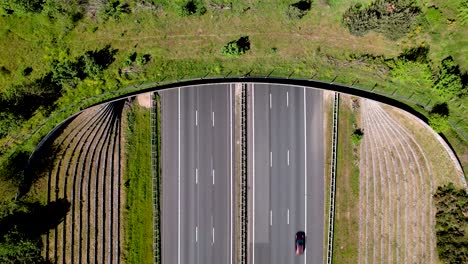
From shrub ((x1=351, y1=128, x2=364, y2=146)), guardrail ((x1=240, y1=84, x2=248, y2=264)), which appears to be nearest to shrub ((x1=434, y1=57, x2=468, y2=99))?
shrub ((x1=351, y1=128, x2=364, y2=146))

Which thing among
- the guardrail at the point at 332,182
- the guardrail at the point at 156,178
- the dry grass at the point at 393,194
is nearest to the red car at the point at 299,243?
the guardrail at the point at 332,182

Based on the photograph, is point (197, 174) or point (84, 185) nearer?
point (84, 185)

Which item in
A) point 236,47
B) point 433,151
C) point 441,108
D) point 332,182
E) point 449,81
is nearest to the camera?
point 449,81

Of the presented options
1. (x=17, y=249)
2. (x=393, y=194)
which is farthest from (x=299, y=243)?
(x=17, y=249)

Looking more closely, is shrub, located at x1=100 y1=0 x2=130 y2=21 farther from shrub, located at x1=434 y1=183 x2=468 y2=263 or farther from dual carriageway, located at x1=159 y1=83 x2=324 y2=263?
shrub, located at x1=434 y1=183 x2=468 y2=263

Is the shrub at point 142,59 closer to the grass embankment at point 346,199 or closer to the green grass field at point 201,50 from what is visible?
the green grass field at point 201,50

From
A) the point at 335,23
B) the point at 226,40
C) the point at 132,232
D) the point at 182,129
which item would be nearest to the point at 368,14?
the point at 335,23

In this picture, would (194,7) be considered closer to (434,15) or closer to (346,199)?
(434,15)
